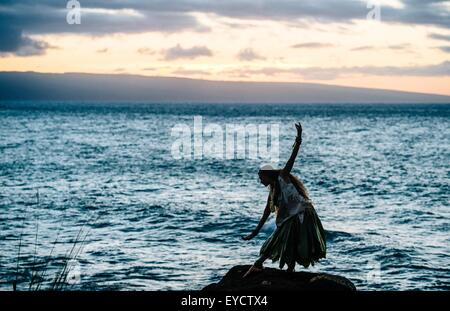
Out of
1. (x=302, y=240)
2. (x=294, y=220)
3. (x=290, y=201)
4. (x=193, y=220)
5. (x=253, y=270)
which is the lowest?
(x=193, y=220)

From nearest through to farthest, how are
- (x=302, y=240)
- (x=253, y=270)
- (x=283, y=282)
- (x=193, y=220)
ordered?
(x=283, y=282)
(x=302, y=240)
(x=253, y=270)
(x=193, y=220)

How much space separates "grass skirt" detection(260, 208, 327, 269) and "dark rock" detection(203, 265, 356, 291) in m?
0.20

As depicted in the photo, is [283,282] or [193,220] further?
[193,220]

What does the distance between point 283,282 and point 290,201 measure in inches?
46.2

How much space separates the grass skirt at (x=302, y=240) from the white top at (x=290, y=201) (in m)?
0.06

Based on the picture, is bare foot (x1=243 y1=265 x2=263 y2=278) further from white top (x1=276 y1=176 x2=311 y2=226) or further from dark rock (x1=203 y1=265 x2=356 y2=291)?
white top (x1=276 y1=176 x2=311 y2=226)

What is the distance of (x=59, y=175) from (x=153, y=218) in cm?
2078

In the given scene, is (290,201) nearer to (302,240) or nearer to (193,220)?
(302,240)

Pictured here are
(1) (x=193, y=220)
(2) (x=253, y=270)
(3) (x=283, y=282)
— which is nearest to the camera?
(3) (x=283, y=282)

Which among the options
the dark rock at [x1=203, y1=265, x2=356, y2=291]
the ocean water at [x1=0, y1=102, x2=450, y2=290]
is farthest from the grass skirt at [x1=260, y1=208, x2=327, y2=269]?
the ocean water at [x1=0, y1=102, x2=450, y2=290]

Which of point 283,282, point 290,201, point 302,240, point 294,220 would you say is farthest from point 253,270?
point 290,201

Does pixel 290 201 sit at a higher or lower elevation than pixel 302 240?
higher

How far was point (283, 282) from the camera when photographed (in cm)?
893
